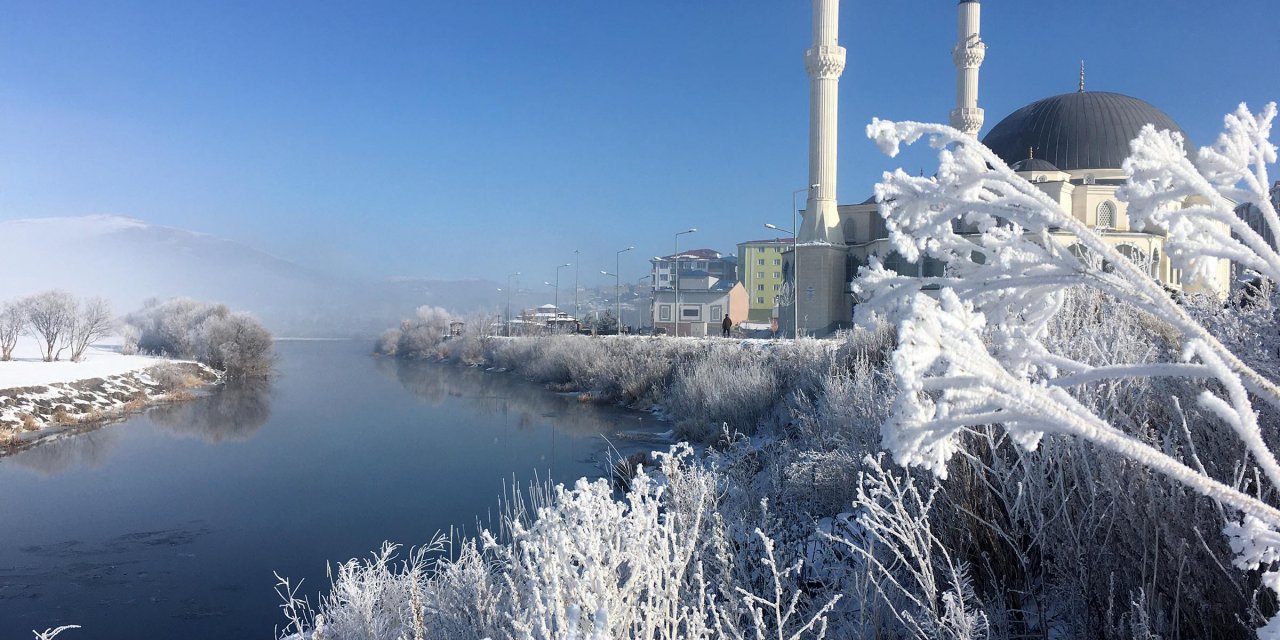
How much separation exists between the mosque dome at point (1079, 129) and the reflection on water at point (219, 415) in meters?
35.5

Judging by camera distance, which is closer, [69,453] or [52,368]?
[69,453]

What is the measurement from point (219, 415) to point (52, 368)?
24.5ft

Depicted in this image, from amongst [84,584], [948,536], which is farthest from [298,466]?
[948,536]

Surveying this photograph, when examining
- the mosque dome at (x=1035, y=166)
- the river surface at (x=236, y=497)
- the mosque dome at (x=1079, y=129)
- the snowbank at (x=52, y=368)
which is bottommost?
the river surface at (x=236, y=497)

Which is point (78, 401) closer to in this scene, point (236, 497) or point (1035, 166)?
point (236, 497)

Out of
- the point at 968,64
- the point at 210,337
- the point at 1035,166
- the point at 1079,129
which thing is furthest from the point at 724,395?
the point at 1079,129

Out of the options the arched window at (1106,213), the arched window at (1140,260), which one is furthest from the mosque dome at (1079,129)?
the arched window at (1140,260)

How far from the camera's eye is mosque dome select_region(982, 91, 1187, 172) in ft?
123

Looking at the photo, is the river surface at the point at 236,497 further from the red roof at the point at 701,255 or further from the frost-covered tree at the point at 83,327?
the red roof at the point at 701,255

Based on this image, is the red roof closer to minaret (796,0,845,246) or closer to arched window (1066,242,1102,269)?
minaret (796,0,845,246)

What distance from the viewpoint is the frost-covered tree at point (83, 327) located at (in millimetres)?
32375

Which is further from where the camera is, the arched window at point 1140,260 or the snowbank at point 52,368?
the snowbank at point 52,368

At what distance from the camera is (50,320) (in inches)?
1265

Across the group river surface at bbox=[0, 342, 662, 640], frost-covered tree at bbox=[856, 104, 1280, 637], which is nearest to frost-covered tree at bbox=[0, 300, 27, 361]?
river surface at bbox=[0, 342, 662, 640]
